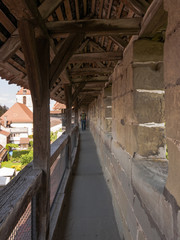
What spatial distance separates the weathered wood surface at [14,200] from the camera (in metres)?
1.04

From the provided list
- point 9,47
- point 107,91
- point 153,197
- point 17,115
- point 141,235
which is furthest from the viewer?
point 17,115

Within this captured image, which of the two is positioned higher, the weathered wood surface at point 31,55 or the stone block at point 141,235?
the weathered wood surface at point 31,55

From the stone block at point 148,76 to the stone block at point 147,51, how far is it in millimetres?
58

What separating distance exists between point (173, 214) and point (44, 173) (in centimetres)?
140

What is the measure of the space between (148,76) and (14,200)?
1.67 meters

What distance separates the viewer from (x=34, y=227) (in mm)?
1883

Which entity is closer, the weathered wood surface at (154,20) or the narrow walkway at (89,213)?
the weathered wood surface at (154,20)

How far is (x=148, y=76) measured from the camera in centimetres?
189

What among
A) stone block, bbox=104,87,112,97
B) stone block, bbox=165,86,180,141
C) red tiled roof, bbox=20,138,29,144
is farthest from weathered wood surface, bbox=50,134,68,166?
red tiled roof, bbox=20,138,29,144

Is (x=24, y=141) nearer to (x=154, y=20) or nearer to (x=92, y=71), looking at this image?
(x=92, y=71)

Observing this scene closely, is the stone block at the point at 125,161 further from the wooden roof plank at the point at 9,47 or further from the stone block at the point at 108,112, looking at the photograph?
the stone block at the point at 108,112

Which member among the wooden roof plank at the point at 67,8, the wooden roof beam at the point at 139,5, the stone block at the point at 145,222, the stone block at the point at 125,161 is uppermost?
the wooden roof plank at the point at 67,8

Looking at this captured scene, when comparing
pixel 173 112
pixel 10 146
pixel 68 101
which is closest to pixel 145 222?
pixel 173 112

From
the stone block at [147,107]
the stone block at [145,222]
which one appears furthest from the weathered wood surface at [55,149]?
the stone block at [147,107]
